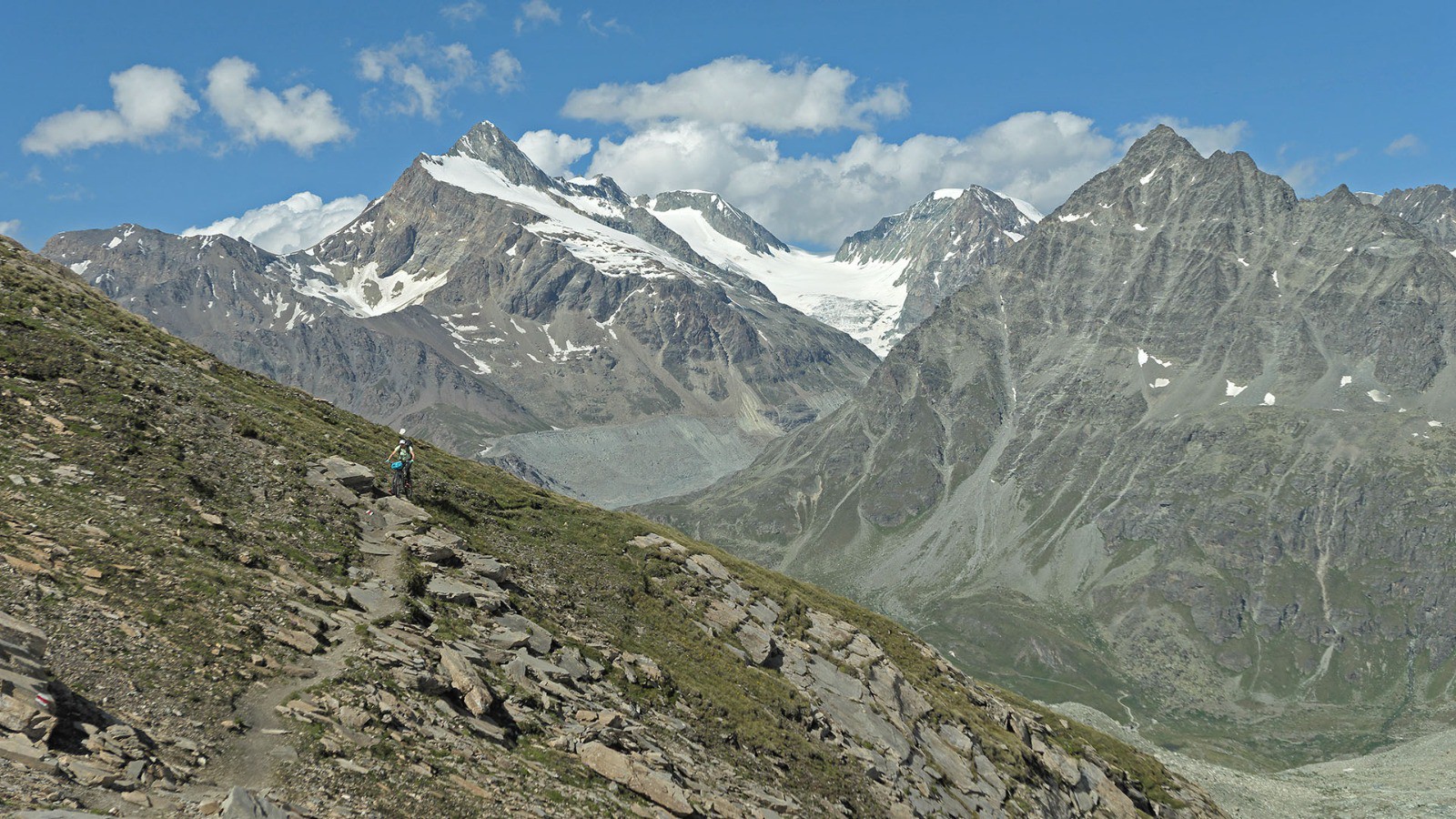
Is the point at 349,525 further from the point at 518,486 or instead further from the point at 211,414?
the point at 518,486

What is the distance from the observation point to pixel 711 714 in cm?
4381

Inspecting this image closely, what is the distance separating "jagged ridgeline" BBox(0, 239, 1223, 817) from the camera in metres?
25.8

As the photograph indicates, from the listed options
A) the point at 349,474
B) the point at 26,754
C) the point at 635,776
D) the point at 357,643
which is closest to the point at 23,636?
the point at 26,754

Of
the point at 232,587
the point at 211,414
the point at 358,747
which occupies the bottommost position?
the point at 358,747

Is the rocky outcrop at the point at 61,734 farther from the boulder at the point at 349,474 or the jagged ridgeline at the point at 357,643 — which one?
the boulder at the point at 349,474

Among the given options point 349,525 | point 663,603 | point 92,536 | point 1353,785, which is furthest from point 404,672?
point 1353,785

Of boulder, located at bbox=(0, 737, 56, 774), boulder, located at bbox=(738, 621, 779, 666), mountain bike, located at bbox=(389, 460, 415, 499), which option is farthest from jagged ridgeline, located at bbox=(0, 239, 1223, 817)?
mountain bike, located at bbox=(389, 460, 415, 499)

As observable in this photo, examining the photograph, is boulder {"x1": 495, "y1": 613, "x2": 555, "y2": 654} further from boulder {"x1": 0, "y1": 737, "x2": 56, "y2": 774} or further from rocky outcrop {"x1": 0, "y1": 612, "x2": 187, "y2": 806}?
boulder {"x1": 0, "y1": 737, "x2": 56, "y2": 774}

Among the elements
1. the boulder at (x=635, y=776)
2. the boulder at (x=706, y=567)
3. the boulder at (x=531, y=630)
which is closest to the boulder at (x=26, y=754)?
the boulder at (x=635, y=776)

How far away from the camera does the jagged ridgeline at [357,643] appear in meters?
25.8

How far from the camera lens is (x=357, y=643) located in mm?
33094

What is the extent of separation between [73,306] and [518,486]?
1221 inches

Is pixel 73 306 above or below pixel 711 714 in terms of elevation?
above

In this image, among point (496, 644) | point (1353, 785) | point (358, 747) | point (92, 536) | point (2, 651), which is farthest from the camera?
point (1353, 785)
